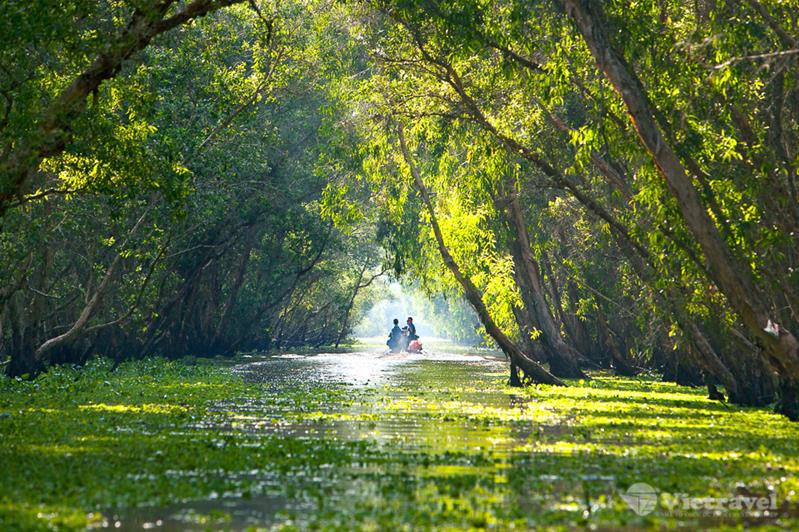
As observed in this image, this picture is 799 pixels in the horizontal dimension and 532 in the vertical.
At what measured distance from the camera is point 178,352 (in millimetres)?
52531

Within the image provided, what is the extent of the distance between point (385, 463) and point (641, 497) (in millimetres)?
3751

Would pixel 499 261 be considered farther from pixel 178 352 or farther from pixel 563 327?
pixel 178 352

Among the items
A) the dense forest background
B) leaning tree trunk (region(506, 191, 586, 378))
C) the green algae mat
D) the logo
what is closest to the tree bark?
the dense forest background

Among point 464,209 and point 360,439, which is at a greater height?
point 464,209

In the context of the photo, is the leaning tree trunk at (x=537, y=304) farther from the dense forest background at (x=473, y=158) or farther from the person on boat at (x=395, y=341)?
the person on boat at (x=395, y=341)

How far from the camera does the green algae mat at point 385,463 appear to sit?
398 inches

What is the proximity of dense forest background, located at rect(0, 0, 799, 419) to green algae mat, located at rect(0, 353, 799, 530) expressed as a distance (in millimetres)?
3668

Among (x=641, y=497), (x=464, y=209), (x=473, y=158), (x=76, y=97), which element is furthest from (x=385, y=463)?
(x=464, y=209)

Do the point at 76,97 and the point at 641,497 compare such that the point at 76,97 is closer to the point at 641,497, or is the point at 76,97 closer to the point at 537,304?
the point at 641,497

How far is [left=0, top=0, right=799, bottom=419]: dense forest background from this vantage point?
775 inches

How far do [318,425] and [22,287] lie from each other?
12.6m

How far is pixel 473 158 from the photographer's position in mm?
28359

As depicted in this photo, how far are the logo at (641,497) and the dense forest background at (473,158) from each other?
6.33 metres

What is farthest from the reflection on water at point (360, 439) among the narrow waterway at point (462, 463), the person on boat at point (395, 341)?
the person on boat at point (395, 341)
